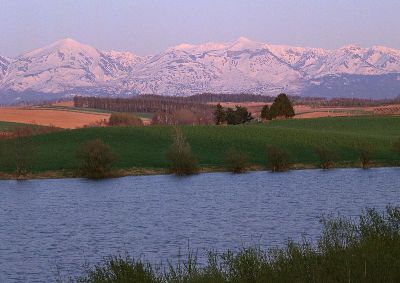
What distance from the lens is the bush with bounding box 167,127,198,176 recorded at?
9256 centimetres

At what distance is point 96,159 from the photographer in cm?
9181

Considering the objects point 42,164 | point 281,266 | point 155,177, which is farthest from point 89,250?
point 42,164

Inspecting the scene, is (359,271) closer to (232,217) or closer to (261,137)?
(232,217)

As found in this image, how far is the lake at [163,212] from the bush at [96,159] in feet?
8.81

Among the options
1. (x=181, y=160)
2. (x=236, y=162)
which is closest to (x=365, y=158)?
(x=236, y=162)

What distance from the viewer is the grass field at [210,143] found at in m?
102

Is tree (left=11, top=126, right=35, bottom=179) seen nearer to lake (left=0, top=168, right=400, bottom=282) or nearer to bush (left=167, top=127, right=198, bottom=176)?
lake (left=0, top=168, right=400, bottom=282)

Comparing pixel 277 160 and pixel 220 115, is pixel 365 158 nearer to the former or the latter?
pixel 277 160

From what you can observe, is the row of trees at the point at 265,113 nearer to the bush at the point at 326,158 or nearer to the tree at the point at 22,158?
the bush at the point at 326,158

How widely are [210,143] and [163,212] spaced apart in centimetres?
5632

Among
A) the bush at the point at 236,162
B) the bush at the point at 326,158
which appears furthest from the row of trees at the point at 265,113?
the bush at the point at 236,162

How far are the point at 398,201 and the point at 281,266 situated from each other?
124ft

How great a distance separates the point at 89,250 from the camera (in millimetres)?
42281

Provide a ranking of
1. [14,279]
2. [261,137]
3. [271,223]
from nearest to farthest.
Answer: [14,279]
[271,223]
[261,137]
